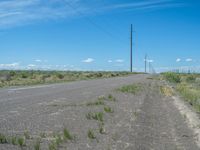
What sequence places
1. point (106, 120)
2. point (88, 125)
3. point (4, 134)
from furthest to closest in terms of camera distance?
point (106, 120)
point (88, 125)
point (4, 134)

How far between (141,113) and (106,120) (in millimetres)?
2506

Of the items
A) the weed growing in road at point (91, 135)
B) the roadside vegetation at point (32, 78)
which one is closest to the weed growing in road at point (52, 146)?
the weed growing in road at point (91, 135)

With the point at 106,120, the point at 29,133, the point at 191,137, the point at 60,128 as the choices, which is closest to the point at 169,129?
the point at 191,137

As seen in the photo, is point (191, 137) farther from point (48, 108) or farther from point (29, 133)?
point (48, 108)

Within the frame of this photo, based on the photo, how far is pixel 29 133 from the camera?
1020 cm

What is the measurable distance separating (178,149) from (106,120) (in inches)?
171

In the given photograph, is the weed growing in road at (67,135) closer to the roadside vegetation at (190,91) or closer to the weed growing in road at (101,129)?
the weed growing in road at (101,129)

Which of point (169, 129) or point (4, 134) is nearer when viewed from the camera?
point (4, 134)

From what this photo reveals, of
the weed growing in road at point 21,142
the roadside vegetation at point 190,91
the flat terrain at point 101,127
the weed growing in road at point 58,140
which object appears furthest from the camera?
the roadside vegetation at point 190,91

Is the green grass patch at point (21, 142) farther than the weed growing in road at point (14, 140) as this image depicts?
No

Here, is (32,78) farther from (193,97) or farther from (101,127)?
(101,127)

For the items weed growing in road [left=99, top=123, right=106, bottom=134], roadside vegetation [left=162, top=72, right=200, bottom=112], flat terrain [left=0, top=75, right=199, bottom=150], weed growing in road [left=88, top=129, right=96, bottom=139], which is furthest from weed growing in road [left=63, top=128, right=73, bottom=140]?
roadside vegetation [left=162, top=72, right=200, bottom=112]

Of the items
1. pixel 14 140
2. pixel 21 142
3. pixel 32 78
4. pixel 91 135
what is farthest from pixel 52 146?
pixel 32 78

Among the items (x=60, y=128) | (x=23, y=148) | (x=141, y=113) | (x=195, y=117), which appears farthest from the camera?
(x=141, y=113)
